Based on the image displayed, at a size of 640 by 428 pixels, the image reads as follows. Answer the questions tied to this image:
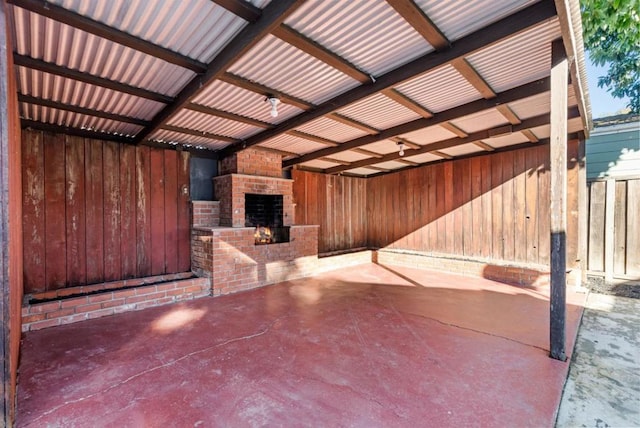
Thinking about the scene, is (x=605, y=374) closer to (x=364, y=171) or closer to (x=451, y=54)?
(x=451, y=54)

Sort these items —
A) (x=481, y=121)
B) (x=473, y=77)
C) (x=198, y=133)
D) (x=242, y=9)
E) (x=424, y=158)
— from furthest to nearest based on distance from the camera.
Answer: (x=424, y=158) < (x=198, y=133) < (x=481, y=121) < (x=473, y=77) < (x=242, y=9)

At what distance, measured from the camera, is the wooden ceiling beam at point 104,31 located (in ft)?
6.26

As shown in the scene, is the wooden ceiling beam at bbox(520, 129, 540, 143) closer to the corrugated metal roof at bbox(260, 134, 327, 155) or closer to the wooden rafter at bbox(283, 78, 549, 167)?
the wooden rafter at bbox(283, 78, 549, 167)

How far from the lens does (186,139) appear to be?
5027 millimetres

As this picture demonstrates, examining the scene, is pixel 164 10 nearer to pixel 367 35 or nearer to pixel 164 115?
pixel 367 35

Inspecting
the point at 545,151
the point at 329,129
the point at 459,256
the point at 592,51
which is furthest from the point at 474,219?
the point at 592,51

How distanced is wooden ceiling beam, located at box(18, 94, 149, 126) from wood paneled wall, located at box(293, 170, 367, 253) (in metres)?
3.84

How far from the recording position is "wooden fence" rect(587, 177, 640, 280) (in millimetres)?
5391

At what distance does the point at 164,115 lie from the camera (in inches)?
146

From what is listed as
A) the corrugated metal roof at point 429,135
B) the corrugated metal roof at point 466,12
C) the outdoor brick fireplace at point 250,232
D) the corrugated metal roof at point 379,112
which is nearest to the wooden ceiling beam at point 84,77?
the outdoor brick fireplace at point 250,232

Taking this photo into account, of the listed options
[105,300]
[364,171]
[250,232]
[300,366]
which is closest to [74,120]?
[105,300]

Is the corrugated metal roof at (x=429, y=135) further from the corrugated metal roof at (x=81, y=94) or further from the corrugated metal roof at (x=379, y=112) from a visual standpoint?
the corrugated metal roof at (x=81, y=94)

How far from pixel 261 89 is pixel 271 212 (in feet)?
11.8

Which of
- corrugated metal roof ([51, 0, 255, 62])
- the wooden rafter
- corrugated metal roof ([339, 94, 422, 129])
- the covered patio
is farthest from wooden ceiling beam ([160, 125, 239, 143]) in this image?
corrugated metal roof ([339, 94, 422, 129])
